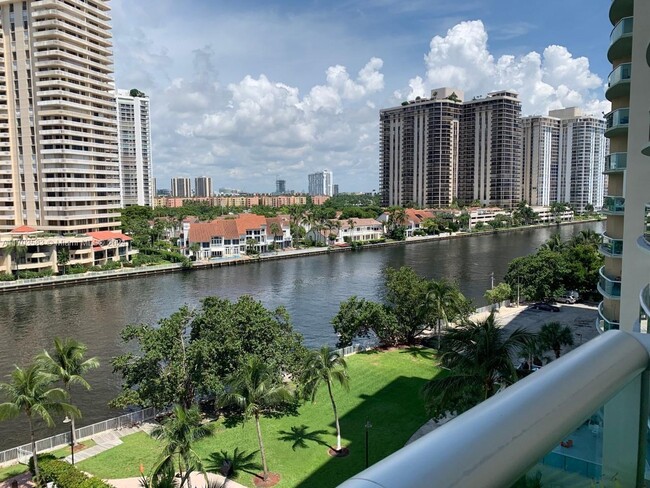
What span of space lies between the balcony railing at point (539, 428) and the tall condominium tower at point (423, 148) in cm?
12614

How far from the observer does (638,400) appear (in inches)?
71.9

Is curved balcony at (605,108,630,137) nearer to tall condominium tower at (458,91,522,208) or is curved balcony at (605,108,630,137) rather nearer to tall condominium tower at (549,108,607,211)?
tall condominium tower at (458,91,522,208)

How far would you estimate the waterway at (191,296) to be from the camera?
98.7ft

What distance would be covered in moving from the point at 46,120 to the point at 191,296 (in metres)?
33.0

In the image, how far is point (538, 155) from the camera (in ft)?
446

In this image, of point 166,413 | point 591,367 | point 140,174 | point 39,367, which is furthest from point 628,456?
point 140,174

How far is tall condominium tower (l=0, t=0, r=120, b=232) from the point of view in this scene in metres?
62.1

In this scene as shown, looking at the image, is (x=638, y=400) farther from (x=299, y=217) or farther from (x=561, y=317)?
(x=299, y=217)

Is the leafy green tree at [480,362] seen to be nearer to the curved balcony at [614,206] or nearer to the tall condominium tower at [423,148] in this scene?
the curved balcony at [614,206]

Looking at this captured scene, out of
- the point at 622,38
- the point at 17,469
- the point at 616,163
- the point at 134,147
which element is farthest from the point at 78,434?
the point at 134,147

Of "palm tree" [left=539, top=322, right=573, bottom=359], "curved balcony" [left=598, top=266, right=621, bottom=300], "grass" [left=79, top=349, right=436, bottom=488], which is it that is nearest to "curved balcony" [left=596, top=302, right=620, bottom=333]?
"curved balcony" [left=598, top=266, right=621, bottom=300]

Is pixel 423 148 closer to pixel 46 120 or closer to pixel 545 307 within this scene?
pixel 46 120

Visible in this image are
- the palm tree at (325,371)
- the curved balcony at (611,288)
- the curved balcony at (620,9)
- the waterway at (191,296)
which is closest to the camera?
the curved balcony at (620,9)

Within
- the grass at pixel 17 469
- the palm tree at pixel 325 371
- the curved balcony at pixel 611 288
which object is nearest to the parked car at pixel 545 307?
the curved balcony at pixel 611 288
